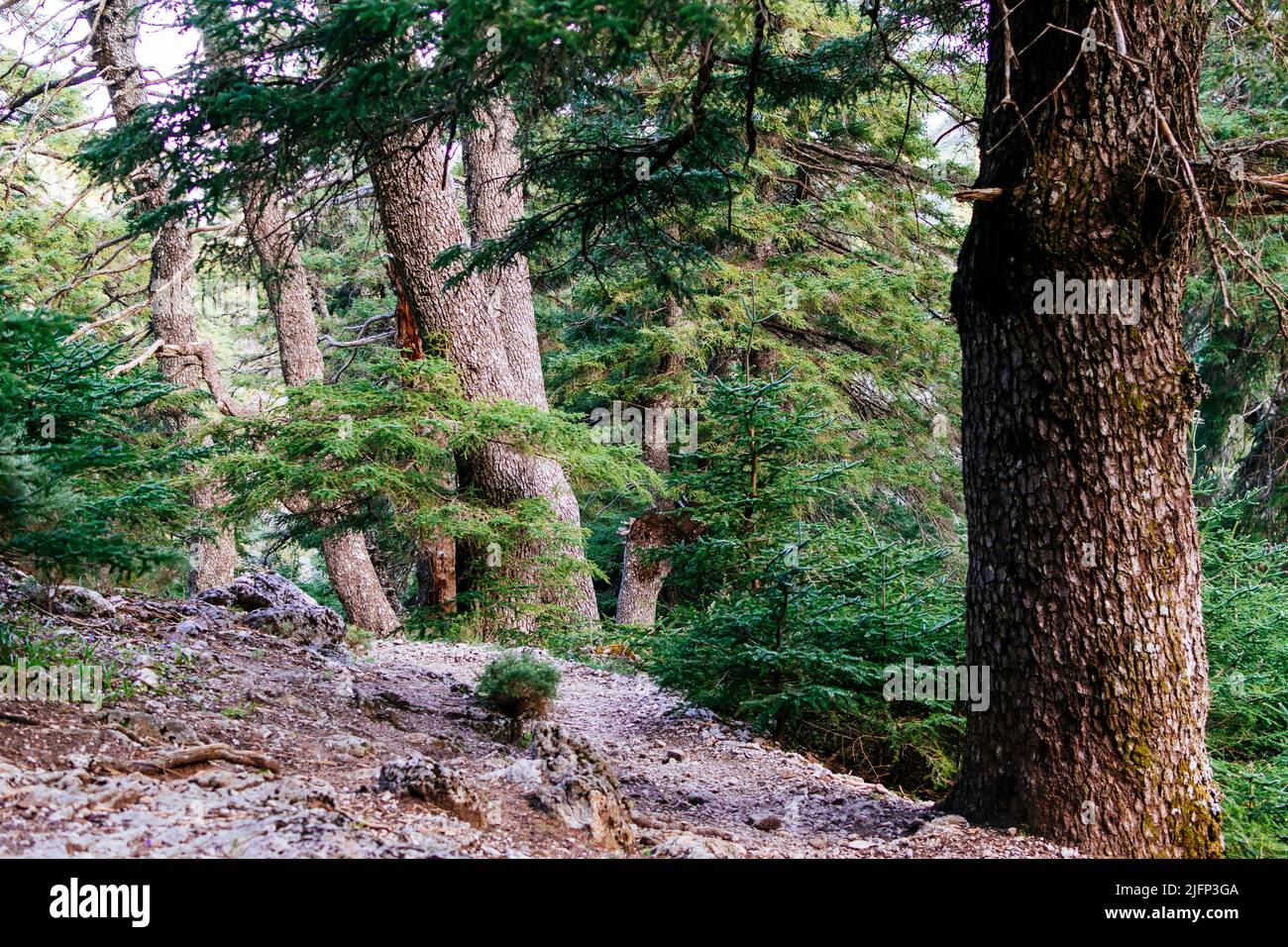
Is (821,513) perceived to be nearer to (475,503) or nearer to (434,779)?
(475,503)

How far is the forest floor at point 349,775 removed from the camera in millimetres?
3025

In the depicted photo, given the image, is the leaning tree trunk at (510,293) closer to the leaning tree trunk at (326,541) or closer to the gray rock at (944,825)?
the leaning tree trunk at (326,541)

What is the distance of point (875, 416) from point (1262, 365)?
5.75 m

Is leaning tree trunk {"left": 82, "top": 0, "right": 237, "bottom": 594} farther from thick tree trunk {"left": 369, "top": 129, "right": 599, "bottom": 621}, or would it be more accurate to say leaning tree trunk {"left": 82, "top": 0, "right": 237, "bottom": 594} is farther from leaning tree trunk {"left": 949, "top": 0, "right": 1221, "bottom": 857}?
leaning tree trunk {"left": 949, "top": 0, "right": 1221, "bottom": 857}

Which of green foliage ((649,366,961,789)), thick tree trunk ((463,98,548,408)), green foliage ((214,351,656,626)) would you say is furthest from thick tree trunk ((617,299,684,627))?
green foliage ((649,366,961,789))

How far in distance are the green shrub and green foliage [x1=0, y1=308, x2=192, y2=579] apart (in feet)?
6.56

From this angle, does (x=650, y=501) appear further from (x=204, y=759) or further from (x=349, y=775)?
(x=204, y=759)

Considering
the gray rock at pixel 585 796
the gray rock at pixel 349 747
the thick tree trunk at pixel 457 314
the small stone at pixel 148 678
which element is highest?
the thick tree trunk at pixel 457 314

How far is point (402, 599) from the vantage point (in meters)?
19.7

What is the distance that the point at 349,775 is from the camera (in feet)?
13.0

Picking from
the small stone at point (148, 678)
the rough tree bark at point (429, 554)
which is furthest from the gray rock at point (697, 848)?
the rough tree bark at point (429, 554)

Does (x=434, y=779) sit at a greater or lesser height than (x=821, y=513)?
lesser

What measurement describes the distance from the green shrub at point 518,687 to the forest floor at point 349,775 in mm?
137
